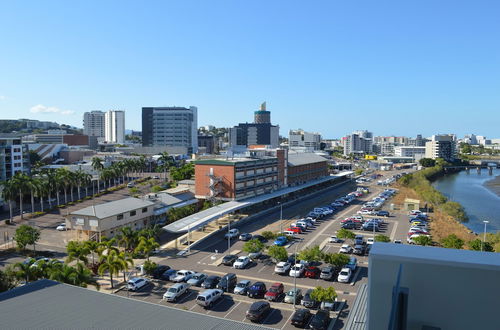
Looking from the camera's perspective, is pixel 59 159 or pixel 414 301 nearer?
pixel 414 301

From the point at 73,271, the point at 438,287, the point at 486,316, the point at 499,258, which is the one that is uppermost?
the point at 499,258

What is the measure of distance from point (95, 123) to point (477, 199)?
163 m

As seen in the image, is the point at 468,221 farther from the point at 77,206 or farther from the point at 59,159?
the point at 59,159

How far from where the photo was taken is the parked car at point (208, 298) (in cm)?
1944

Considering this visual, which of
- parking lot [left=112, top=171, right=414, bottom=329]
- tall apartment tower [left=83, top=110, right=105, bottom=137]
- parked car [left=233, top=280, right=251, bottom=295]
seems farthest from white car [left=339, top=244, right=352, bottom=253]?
tall apartment tower [left=83, top=110, right=105, bottom=137]

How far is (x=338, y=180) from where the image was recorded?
79625mm

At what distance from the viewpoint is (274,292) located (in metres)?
20.5

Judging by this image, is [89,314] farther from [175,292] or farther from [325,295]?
[325,295]

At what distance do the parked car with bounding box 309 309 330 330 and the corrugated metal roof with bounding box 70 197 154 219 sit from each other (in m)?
20.0

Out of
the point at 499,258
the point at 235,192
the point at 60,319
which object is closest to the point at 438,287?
the point at 499,258

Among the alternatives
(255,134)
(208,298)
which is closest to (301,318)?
(208,298)

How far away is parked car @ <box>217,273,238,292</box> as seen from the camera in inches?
859

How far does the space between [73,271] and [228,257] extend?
1076 cm

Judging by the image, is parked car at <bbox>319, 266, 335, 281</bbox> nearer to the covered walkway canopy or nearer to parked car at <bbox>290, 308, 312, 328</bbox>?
parked car at <bbox>290, 308, 312, 328</bbox>
